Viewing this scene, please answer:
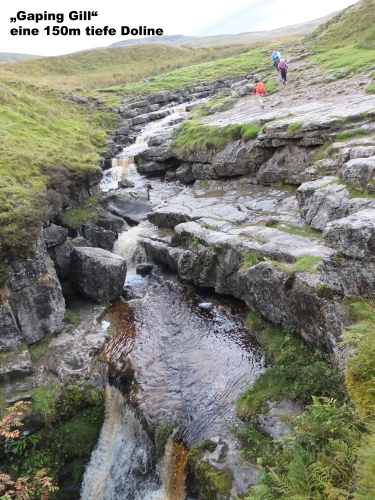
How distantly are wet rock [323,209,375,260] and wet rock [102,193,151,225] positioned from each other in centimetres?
1785

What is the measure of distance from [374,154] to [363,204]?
352 centimetres

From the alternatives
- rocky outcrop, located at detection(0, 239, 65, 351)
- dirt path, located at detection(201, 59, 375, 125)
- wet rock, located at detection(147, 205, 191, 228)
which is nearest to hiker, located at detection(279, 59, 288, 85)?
dirt path, located at detection(201, 59, 375, 125)

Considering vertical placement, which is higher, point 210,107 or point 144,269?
point 210,107

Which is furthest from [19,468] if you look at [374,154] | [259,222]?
[374,154]

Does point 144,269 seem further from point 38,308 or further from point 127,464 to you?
point 127,464

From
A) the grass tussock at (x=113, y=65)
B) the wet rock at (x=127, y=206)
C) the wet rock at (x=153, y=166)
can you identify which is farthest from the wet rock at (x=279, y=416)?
the grass tussock at (x=113, y=65)

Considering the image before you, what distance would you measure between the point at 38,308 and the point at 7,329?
5.14 feet

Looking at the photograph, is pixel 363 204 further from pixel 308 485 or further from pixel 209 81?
pixel 209 81

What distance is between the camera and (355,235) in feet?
30.3

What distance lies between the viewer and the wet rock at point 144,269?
21.6 metres

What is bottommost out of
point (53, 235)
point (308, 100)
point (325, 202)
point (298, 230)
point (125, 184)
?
point (53, 235)

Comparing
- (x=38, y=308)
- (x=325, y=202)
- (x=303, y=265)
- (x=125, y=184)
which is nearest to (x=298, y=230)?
(x=325, y=202)

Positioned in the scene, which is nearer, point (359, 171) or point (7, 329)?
point (359, 171)

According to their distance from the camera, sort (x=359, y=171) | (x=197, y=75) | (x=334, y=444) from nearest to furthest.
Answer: (x=334, y=444), (x=359, y=171), (x=197, y=75)
